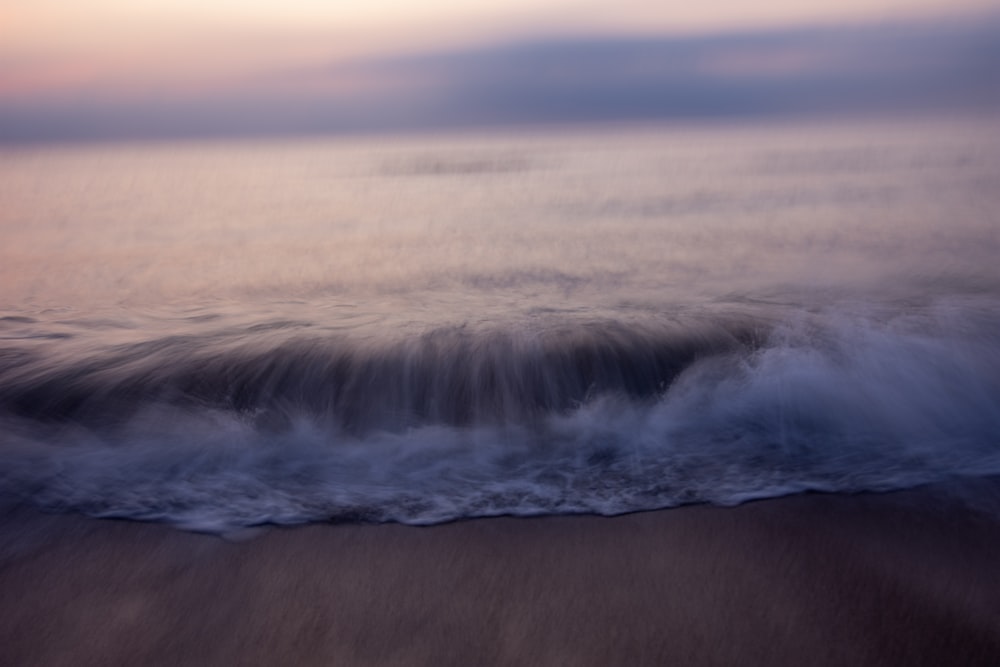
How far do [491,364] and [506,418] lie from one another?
1.63ft

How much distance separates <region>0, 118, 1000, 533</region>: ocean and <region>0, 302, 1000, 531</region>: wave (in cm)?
1

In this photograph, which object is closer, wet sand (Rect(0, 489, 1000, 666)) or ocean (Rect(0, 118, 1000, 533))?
wet sand (Rect(0, 489, 1000, 666))

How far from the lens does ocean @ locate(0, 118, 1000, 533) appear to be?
2986 mm

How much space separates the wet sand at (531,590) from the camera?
6.90 feet

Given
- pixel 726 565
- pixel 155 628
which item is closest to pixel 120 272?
pixel 155 628

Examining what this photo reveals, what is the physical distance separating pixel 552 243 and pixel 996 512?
180 inches

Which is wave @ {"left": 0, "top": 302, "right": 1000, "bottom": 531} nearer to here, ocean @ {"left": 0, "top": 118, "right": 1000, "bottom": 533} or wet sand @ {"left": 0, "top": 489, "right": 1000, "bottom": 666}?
ocean @ {"left": 0, "top": 118, "right": 1000, "bottom": 533}

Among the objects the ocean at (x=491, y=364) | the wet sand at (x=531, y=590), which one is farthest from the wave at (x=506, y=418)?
the wet sand at (x=531, y=590)

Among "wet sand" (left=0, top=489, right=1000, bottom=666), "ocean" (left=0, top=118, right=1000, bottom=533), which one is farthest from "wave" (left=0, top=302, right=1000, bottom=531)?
"wet sand" (left=0, top=489, right=1000, bottom=666)

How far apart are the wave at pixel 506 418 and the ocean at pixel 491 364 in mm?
13

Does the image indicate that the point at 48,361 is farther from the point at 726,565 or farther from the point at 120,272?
the point at 726,565

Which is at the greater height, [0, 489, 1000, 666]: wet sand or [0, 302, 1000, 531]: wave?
[0, 302, 1000, 531]: wave

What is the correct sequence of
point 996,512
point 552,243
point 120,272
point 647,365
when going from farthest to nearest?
point 552,243 < point 120,272 < point 647,365 < point 996,512

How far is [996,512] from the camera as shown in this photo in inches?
108
